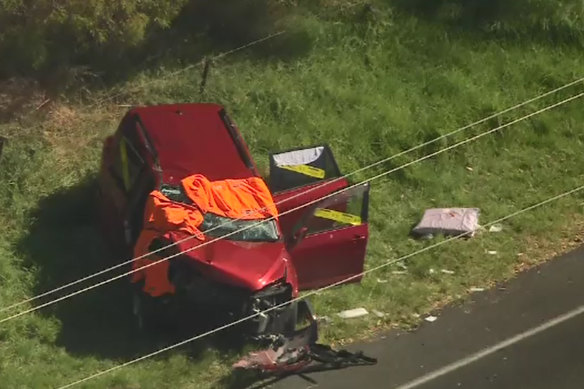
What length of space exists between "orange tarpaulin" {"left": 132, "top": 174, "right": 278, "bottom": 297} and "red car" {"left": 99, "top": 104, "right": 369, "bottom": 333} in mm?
125

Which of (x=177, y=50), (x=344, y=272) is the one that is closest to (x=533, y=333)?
(x=344, y=272)

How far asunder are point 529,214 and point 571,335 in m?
2.37

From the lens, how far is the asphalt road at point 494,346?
11.7 metres

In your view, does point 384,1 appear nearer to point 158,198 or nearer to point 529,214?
point 529,214

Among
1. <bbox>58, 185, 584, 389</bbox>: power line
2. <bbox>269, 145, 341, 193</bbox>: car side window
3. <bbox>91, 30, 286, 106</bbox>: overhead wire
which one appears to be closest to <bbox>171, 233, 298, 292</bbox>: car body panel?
<bbox>58, 185, 584, 389</bbox>: power line

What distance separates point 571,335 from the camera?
1245 centimetres

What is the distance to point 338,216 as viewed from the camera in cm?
1252

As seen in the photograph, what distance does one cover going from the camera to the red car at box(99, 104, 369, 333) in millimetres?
11508

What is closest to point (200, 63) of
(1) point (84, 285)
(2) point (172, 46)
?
(2) point (172, 46)

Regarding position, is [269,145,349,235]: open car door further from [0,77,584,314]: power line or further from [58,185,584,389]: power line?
[58,185,584,389]: power line

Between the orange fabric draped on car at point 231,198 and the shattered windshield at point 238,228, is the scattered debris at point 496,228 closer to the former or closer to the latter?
the orange fabric draped on car at point 231,198

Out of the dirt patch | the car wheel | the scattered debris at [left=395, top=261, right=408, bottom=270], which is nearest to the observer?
the car wheel

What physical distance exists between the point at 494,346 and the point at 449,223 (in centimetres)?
212

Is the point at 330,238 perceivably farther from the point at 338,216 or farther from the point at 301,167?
the point at 301,167
